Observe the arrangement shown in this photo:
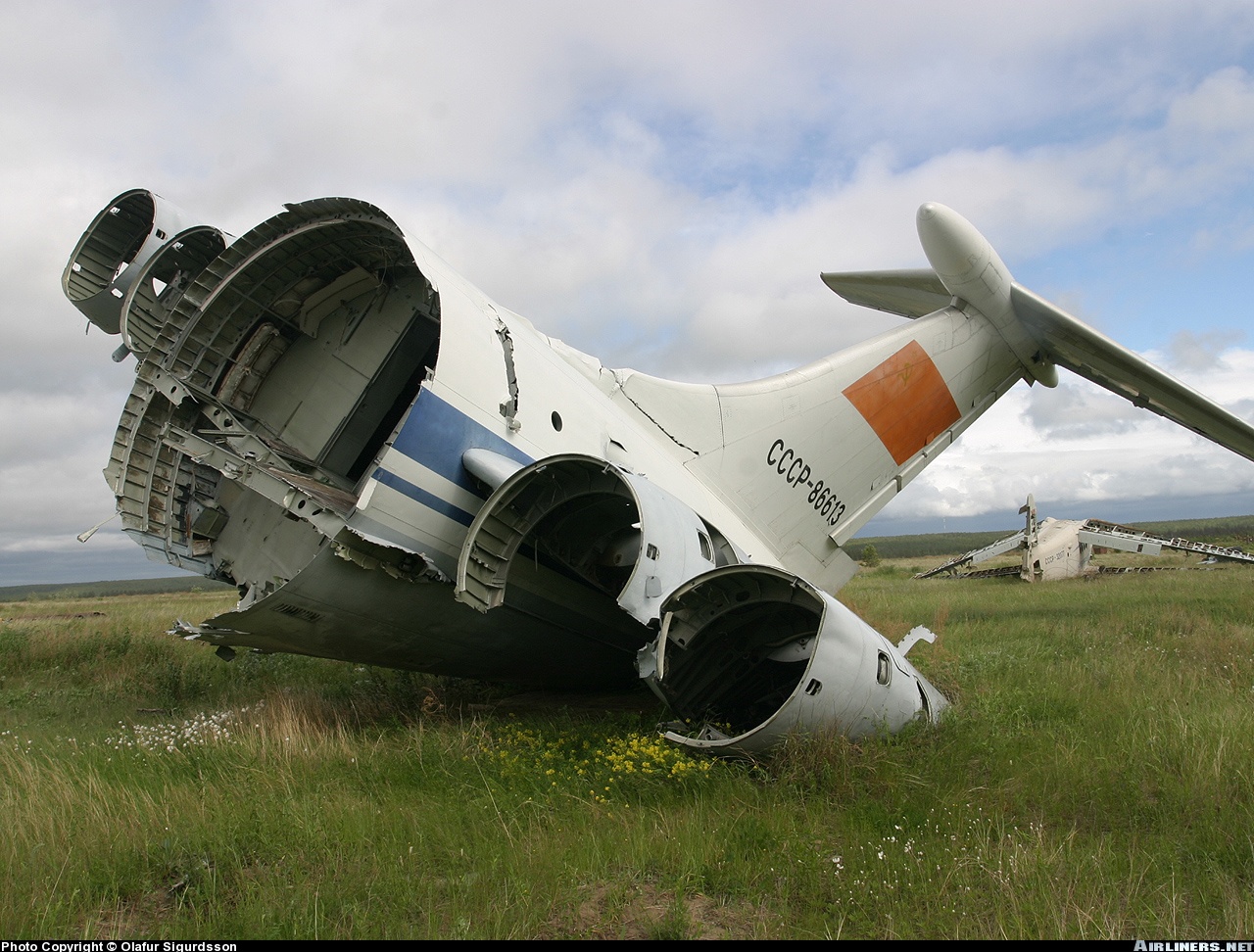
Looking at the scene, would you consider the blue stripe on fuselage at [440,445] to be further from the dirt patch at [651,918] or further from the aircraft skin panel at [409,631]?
the dirt patch at [651,918]

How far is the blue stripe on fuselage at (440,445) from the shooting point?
5789 millimetres

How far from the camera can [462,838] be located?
424cm

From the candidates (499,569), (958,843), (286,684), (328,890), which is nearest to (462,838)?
(328,890)

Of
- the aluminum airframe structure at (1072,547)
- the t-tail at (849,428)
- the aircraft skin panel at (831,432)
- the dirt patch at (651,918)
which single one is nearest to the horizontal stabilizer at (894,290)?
the t-tail at (849,428)

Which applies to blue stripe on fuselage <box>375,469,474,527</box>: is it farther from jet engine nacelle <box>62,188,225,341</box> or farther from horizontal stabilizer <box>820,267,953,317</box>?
horizontal stabilizer <box>820,267,953,317</box>

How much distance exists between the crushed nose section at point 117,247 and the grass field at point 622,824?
3695mm

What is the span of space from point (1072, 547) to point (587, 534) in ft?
86.6

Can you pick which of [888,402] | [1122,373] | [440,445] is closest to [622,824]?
[440,445]

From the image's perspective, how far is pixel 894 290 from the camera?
39.1 feet

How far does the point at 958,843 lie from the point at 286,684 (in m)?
7.67

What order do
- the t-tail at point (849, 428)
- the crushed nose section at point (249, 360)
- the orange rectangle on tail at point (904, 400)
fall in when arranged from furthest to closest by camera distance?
the orange rectangle on tail at point (904, 400), the crushed nose section at point (249, 360), the t-tail at point (849, 428)

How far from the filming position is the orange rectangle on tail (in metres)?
9.86

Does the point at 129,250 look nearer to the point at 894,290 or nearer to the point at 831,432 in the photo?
the point at 831,432

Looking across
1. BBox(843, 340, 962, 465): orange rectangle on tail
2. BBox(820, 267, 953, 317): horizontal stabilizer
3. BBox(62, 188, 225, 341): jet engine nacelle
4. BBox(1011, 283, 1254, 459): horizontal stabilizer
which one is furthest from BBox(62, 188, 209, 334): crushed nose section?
BBox(1011, 283, 1254, 459): horizontal stabilizer
